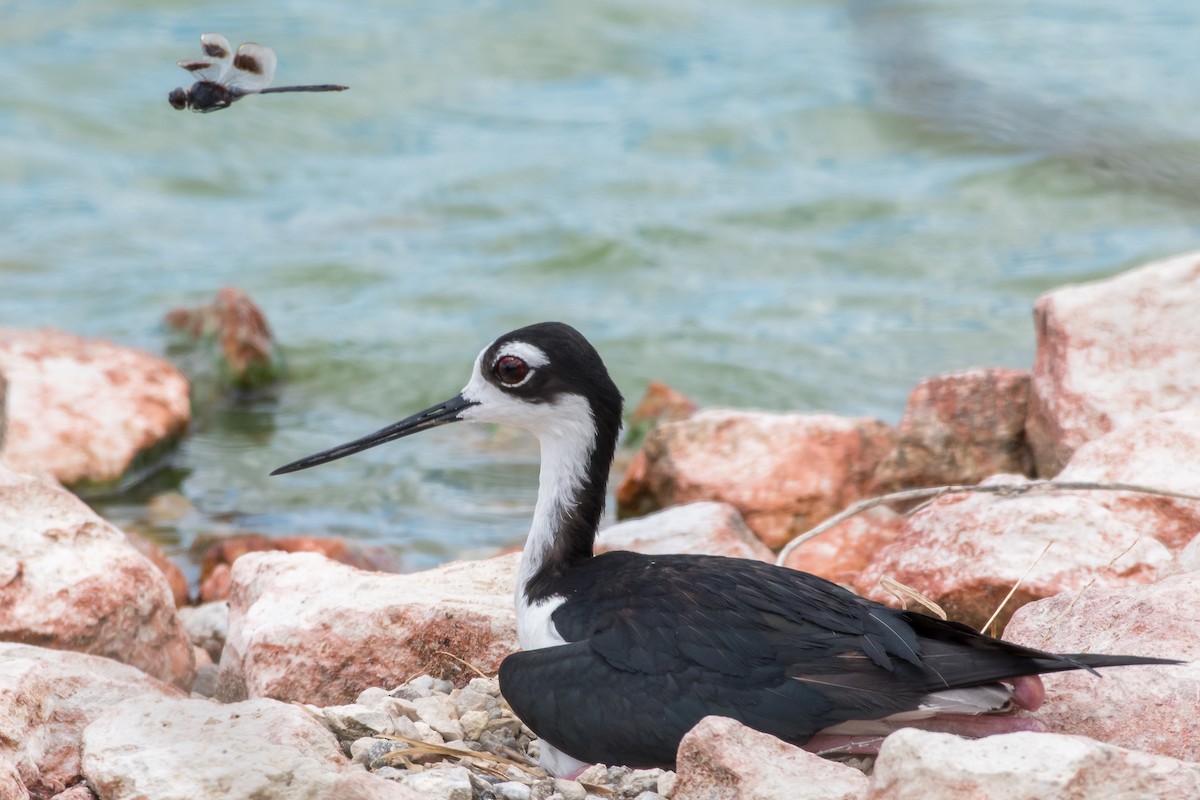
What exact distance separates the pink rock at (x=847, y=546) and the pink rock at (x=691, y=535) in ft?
0.81

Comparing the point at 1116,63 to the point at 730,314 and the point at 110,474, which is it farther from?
the point at 110,474

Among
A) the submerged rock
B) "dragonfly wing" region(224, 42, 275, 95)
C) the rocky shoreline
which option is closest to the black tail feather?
the rocky shoreline

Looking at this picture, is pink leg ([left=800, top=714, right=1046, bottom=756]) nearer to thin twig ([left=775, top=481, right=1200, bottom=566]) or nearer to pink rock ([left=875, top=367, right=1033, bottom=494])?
thin twig ([left=775, top=481, right=1200, bottom=566])

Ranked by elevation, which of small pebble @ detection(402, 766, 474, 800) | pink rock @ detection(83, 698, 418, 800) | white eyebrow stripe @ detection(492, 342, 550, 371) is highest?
white eyebrow stripe @ detection(492, 342, 550, 371)

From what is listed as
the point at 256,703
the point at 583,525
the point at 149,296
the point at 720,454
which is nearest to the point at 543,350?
the point at 583,525

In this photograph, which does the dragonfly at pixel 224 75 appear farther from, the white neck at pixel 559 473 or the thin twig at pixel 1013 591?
the thin twig at pixel 1013 591

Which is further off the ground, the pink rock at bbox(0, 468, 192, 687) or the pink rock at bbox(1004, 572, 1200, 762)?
the pink rock at bbox(1004, 572, 1200, 762)

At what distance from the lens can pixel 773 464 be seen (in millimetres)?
7770

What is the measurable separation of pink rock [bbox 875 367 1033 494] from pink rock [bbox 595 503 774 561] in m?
1.16

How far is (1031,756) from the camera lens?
3252mm

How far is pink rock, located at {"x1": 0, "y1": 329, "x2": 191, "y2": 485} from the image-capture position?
29.7 ft

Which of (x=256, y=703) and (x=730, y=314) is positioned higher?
(x=256, y=703)

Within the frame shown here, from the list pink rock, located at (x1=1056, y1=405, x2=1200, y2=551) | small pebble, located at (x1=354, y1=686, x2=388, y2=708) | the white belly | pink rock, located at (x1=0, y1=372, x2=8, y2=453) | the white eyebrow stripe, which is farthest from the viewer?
pink rock, located at (x1=0, y1=372, x2=8, y2=453)

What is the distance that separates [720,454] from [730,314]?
15.5 ft
